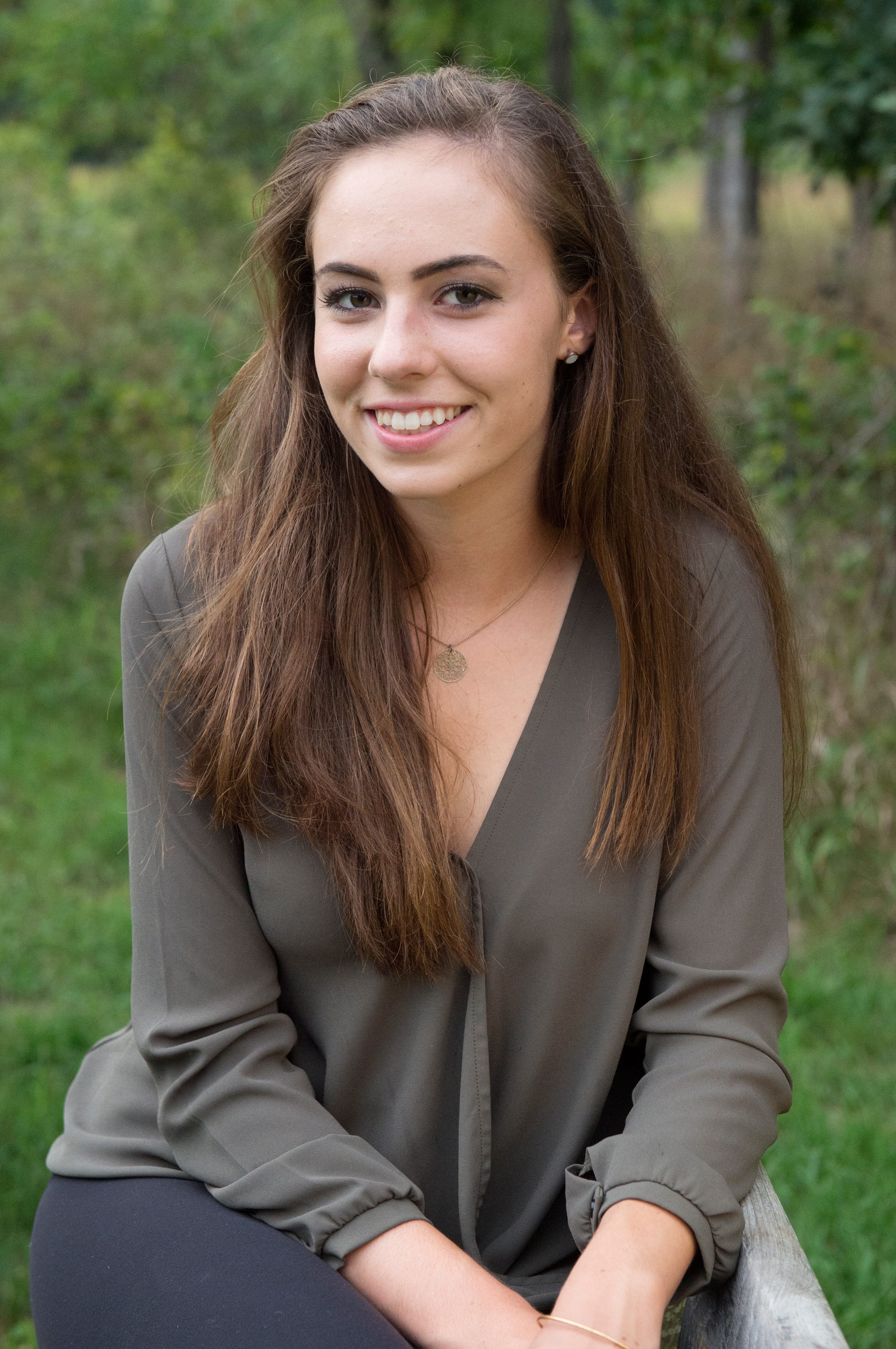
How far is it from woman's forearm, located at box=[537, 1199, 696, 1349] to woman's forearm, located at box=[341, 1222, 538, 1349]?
70 millimetres

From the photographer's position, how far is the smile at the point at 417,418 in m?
1.65

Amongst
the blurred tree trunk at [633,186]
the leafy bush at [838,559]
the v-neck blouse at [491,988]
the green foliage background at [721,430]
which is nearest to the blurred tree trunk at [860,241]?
the green foliage background at [721,430]

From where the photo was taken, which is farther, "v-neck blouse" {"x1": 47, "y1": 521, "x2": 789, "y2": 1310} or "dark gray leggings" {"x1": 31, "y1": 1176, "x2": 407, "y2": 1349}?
"v-neck blouse" {"x1": 47, "y1": 521, "x2": 789, "y2": 1310}

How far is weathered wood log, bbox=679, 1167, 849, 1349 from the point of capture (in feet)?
4.17

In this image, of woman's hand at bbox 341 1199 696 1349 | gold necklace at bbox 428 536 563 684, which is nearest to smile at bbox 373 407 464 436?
gold necklace at bbox 428 536 563 684

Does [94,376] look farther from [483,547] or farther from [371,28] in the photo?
[483,547]

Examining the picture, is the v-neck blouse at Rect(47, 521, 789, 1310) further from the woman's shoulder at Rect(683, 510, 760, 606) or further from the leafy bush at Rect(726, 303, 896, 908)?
the leafy bush at Rect(726, 303, 896, 908)

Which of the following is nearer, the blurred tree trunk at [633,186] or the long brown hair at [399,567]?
the long brown hair at [399,567]

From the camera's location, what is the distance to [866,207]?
22.9 feet

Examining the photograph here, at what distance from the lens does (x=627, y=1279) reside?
4.60ft

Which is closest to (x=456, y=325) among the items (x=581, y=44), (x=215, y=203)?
(x=215, y=203)

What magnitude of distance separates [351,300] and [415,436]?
0.20 meters

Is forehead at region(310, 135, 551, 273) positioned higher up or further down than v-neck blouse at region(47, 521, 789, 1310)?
higher up

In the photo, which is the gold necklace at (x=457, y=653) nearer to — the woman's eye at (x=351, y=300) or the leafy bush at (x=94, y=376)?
the woman's eye at (x=351, y=300)
